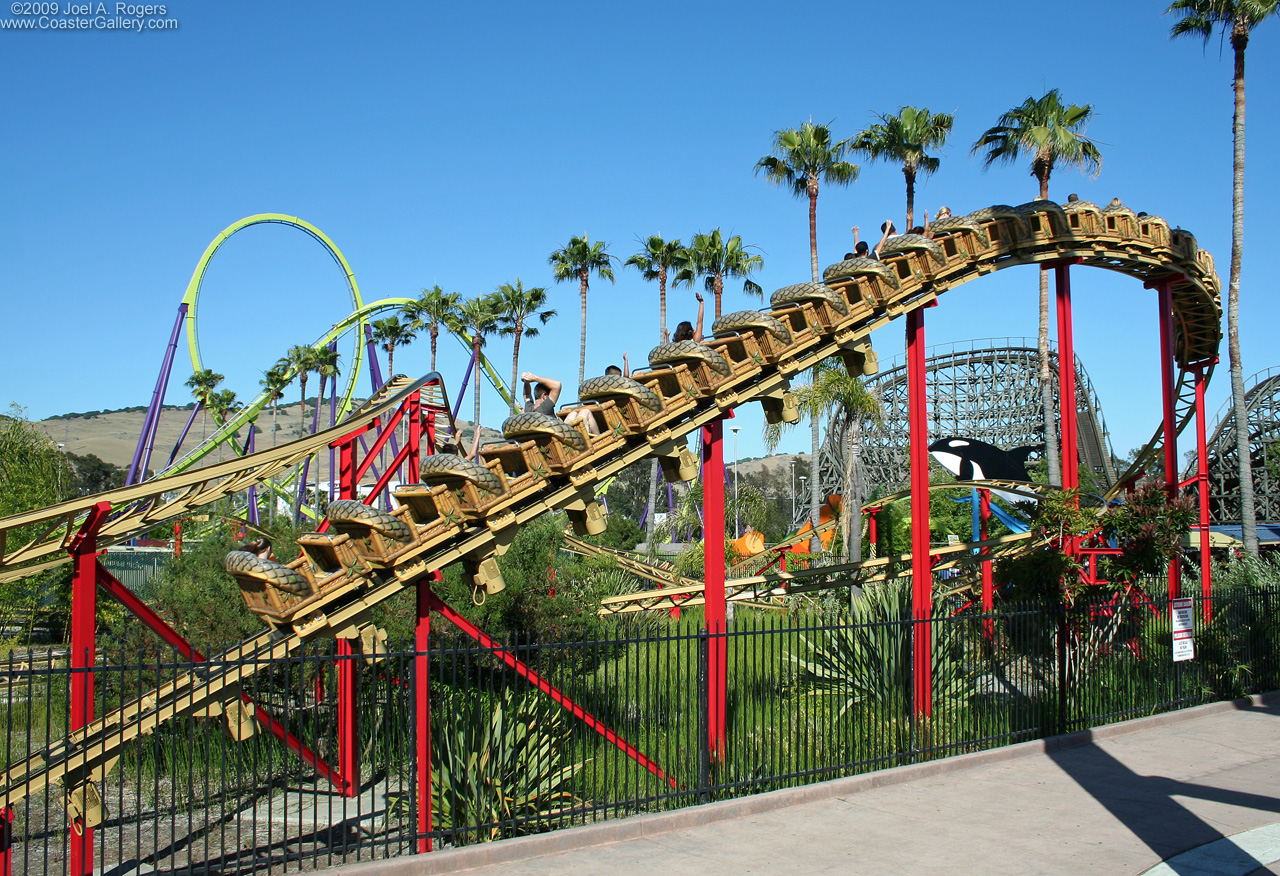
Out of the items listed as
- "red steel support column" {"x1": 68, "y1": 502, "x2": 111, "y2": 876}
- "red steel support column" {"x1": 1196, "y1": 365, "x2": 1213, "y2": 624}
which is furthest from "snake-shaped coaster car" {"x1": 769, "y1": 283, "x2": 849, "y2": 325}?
"red steel support column" {"x1": 1196, "y1": 365, "x2": 1213, "y2": 624}

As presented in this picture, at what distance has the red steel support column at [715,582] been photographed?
8.55 metres

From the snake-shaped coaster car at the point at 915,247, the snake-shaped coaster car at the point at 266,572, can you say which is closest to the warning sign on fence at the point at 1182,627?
the snake-shaped coaster car at the point at 915,247

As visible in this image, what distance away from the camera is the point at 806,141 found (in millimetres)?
34062

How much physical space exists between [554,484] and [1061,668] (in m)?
6.68

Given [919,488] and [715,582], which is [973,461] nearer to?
[919,488]

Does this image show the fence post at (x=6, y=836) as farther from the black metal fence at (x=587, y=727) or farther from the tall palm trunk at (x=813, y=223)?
the tall palm trunk at (x=813, y=223)

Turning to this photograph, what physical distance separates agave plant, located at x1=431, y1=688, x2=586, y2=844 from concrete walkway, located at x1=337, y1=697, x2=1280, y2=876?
0.56m

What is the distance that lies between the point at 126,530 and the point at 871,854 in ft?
→ 21.6

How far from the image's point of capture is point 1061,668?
11383 mm

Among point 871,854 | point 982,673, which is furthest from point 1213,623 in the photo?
point 871,854

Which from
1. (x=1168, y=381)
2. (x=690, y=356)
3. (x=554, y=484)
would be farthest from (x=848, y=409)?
(x=554, y=484)

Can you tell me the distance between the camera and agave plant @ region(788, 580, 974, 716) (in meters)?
10.3

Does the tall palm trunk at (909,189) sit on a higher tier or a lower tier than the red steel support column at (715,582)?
higher

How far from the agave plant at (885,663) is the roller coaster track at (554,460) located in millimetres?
2695
